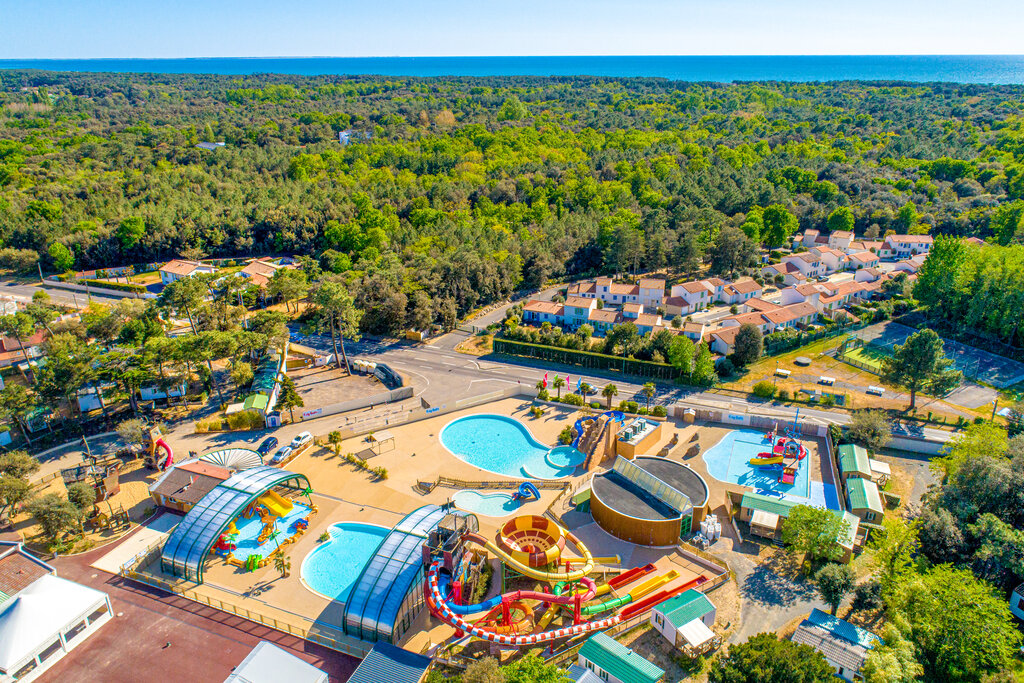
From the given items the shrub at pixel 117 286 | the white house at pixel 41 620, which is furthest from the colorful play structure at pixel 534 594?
the shrub at pixel 117 286

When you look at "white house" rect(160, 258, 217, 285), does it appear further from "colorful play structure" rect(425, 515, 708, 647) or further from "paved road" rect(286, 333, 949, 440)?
"colorful play structure" rect(425, 515, 708, 647)

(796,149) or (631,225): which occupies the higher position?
(796,149)

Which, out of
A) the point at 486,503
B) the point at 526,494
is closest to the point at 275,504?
the point at 486,503

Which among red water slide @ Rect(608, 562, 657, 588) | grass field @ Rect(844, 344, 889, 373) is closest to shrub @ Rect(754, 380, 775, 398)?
grass field @ Rect(844, 344, 889, 373)

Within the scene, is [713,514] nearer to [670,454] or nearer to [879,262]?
[670,454]

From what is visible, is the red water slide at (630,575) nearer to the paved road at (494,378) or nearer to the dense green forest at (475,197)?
the paved road at (494,378)

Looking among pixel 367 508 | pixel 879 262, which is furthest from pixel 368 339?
pixel 879 262
